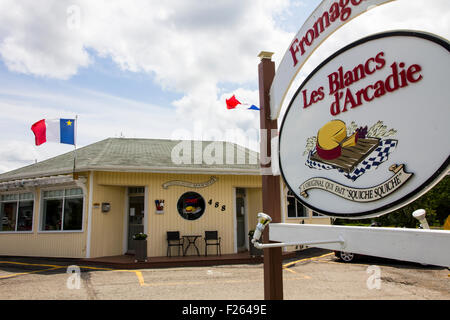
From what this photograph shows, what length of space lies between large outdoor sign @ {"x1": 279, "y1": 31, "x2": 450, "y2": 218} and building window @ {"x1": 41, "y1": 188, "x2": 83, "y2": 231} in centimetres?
1088

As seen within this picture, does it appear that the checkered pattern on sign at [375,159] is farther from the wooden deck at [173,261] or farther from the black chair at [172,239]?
the black chair at [172,239]

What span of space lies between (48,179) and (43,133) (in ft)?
5.89

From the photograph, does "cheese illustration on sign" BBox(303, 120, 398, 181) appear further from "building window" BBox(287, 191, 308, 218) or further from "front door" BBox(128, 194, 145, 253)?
"building window" BBox(287, 191, 308, 218)

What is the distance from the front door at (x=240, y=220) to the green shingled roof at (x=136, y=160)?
Answer: 4.02ft

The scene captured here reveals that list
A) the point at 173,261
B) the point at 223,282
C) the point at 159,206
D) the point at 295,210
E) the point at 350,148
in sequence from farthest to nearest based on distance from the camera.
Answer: the point at 295,210 < the point at 159,206 < the point at 173,261 < the point at 223,282 < the point at 350,148

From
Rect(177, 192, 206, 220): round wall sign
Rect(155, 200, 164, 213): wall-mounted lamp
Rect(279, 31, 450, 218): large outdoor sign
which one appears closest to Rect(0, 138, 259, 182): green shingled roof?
Rect(177, 192, 206, 220): round wall sign

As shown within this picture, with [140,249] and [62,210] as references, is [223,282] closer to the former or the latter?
[140,249]

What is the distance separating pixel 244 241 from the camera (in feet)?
44.8

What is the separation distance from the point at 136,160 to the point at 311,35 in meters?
10.5

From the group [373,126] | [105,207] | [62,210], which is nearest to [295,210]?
[105,207]

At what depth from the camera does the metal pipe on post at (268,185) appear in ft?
10.7

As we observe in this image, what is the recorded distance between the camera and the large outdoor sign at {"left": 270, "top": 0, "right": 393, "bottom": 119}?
244cm

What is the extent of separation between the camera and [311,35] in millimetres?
2846

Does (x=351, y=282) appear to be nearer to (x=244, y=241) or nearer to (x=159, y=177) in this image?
(x=244, y=241)
